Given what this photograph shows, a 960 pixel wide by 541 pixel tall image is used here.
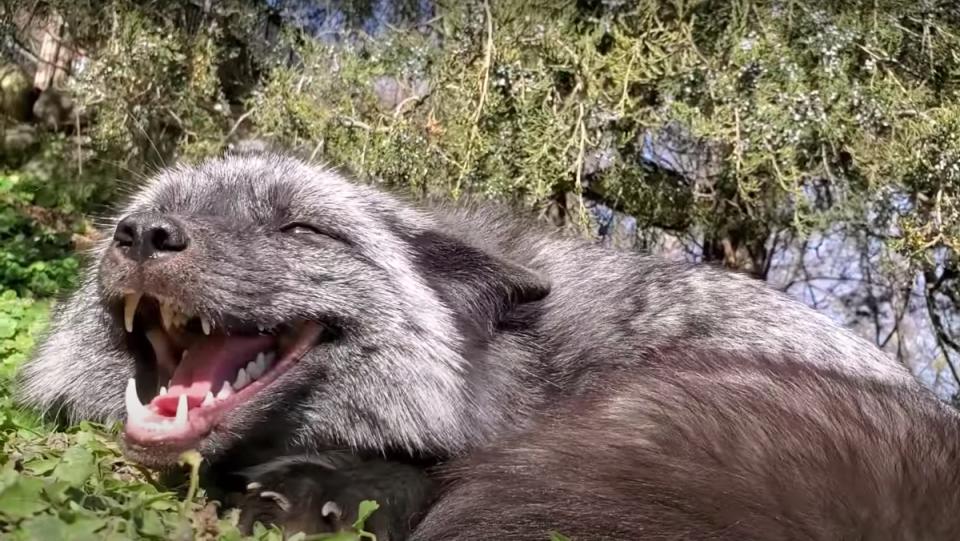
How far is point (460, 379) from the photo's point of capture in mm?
3152

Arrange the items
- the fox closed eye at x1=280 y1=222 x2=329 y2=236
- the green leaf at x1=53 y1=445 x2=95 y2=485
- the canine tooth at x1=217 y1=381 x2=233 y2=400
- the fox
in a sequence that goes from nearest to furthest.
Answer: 1. the fox
2. the green leaf at x1=53 y1=445 x2=95 y2=485
3. the canine tooth at x1=217 y1=381 x2=233 y2=400
4. the fox closed eye at x1=280 y1=222 x2=329 y2=236

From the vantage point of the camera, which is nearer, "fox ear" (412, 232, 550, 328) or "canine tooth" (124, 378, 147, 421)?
"canine tooth" (124, 378, 147, 421)

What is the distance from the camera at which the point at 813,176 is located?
263 inches

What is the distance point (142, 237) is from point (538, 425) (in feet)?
4.16

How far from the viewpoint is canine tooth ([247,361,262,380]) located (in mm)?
2972

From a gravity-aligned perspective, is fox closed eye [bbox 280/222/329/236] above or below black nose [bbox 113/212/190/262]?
above

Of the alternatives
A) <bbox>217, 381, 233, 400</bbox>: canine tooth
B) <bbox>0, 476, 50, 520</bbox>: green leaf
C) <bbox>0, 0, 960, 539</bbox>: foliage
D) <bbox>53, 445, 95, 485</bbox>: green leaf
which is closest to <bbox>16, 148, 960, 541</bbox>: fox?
<bbox>217, 381, 233, 400</bbox>: canine tooth

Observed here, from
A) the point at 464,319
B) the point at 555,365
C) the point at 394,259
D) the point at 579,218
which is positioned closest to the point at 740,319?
the point at 555,365

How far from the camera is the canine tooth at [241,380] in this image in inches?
115

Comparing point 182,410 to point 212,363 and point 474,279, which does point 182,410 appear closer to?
point 212,363

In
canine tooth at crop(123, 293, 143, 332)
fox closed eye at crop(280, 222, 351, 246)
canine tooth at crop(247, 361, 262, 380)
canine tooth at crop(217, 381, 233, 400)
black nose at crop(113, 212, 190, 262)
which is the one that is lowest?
canine tooth at crop(217, 381, 233, 400)

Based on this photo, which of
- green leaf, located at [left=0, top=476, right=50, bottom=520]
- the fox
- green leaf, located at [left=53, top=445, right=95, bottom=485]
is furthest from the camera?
green leaf, located at [left=53, top=445, right=95, bottom=485]

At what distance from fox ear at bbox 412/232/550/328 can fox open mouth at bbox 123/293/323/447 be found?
0.52 metres

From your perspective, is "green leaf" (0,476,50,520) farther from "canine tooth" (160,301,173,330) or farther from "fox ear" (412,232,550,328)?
"fox ear" (412,232,550,328)
